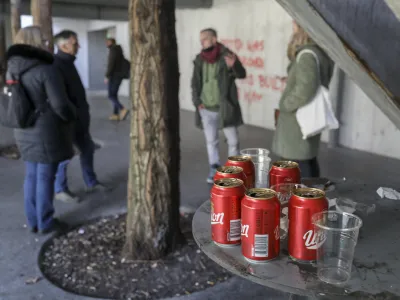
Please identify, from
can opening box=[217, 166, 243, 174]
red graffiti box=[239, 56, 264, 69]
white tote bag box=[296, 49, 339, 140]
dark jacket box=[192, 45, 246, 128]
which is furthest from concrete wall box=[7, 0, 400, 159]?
can opening box=[217, 166, 243, 174]

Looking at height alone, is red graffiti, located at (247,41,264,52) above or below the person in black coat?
above

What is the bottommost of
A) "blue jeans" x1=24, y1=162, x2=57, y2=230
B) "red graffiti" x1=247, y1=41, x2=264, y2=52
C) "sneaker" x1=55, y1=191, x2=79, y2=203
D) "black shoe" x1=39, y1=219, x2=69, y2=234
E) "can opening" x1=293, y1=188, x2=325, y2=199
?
"black shoe" x1=39, y1=219, x2=69, y2=234

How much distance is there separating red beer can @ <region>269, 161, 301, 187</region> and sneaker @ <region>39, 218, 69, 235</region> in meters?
2.60

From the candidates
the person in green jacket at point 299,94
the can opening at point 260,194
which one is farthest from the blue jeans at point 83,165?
the can opening at point 260,194

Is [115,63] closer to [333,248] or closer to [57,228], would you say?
[57,228]

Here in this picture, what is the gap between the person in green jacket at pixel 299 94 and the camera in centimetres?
304

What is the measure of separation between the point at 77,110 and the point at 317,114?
2.45 m

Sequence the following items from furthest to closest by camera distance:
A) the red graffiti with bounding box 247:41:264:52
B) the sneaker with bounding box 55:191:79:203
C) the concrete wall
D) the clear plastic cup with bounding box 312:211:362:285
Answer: the red graffiti with bounding box 247:41:264:52
the concrete wall
the sneaker with bounding box 55:191:79:203
the clear plastic cup with bounding box 312:211:362:285

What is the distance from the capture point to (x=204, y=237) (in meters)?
1.62

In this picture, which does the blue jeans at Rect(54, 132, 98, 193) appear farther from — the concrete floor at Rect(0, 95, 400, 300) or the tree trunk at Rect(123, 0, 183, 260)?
the tree trunk at Rect(123, 0, 183, 260)

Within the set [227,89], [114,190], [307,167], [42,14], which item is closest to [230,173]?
[307,167]

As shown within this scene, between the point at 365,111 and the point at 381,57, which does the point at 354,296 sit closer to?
the point at 381,57

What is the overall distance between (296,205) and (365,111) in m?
5.49

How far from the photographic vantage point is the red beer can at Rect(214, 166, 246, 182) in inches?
65.7
